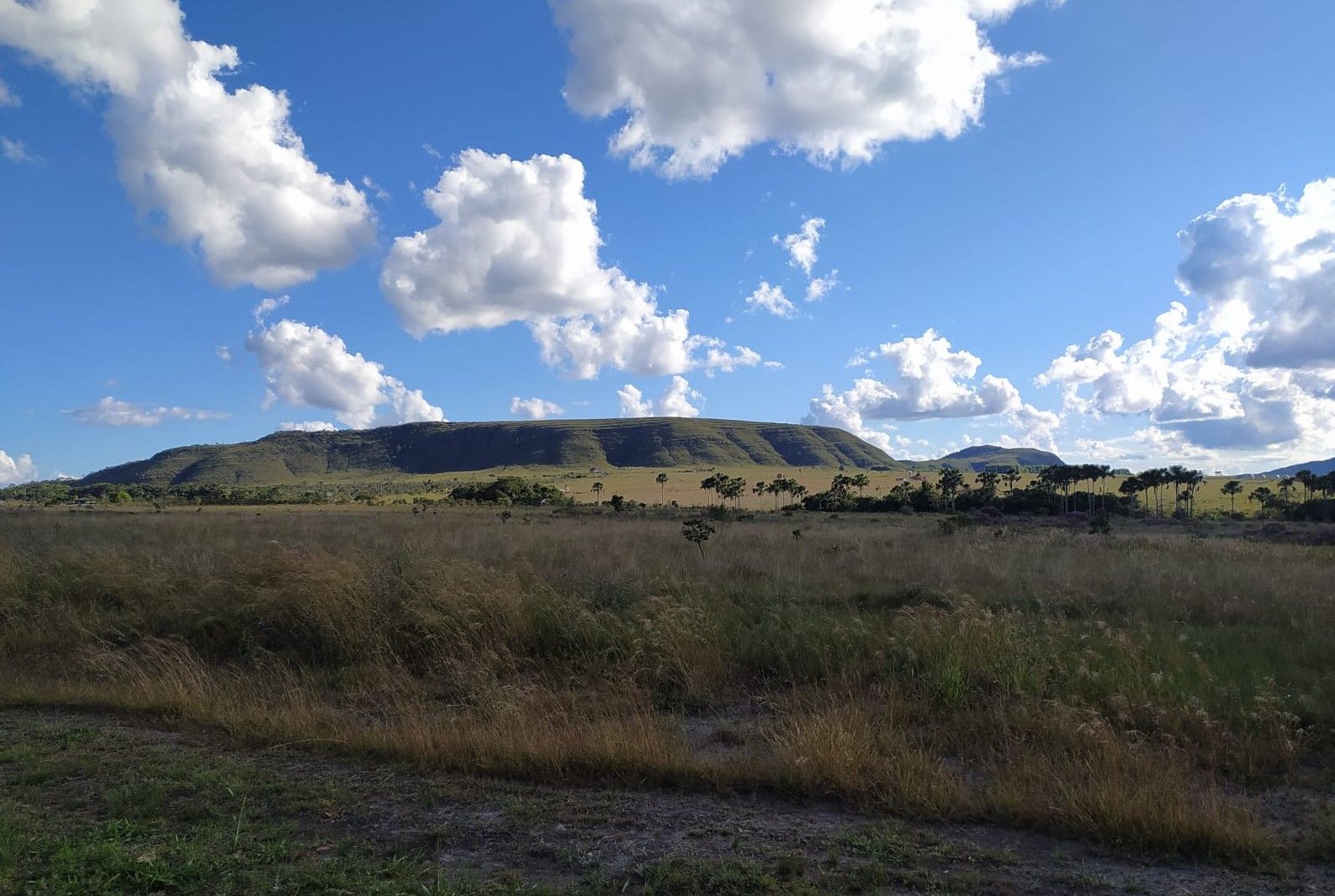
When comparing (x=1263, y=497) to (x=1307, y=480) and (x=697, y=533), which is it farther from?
(x=697, y=533)

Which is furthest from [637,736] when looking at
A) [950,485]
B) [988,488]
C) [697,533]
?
[988,488]

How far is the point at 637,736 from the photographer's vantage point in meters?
5.14

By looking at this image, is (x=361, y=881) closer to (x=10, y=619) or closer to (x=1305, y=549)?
(x=10, y=619)

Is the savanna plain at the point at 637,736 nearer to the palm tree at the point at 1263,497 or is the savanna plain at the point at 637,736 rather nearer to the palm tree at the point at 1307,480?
the palm tree at the point at 1263,497

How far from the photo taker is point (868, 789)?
14.7 feet

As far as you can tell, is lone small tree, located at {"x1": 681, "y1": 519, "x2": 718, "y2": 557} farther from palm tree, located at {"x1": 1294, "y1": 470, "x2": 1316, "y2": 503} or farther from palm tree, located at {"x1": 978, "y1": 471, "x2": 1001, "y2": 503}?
palm tree, located at {"x1": 1294, "y1": 470, "x2": 1316, "y2": 503}

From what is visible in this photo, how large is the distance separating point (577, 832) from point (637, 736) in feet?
3.83

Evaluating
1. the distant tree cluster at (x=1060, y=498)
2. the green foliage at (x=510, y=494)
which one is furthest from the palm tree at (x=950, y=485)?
the green foliage at (x=510, y=494)

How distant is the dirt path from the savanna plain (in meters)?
0.03

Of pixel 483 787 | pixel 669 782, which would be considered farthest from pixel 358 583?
pixel 669 782

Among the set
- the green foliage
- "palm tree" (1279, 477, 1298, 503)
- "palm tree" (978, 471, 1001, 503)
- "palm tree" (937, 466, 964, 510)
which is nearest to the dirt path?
the green foliage

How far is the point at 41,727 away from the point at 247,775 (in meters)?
2.44

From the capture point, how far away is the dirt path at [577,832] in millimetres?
3500

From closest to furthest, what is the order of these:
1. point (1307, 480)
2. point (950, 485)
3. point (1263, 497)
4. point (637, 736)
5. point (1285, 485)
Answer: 1. point (637, 736)
2. point (1307, 480)
3. point (950, 485)
4. point (1263, 497)
5. point (1285, 485)
